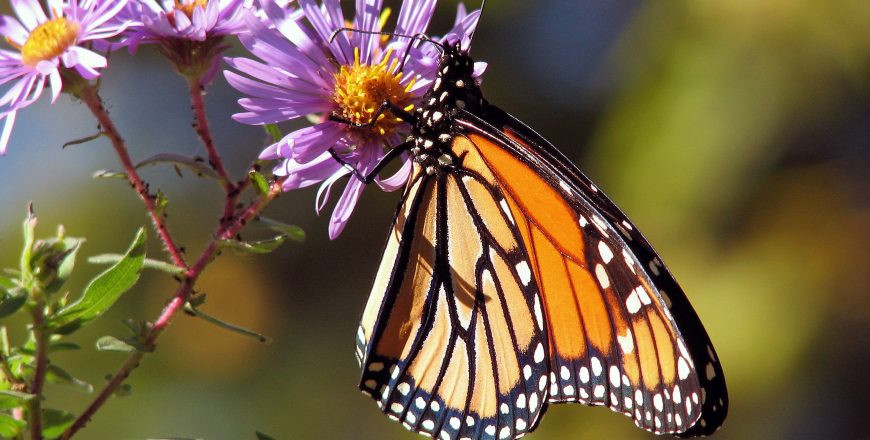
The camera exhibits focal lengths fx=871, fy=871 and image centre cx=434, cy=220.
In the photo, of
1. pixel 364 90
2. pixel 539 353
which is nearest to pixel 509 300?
pixel 539 353

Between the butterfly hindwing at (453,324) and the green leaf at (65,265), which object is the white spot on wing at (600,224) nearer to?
the butterfly hindwing at (453,324)

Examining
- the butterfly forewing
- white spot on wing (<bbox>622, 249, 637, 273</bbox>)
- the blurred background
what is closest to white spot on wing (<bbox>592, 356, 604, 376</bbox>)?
the butterfly forewing

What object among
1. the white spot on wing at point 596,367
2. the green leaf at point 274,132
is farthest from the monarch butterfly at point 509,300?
the green leaf at point 274,132

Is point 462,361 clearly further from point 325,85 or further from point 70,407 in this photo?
point 70,407

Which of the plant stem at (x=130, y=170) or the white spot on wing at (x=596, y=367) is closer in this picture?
the plant stem at (x=130, y=170)

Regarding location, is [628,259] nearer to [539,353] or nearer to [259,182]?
[539,353]

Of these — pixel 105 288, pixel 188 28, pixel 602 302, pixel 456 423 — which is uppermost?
pixel 188 28
